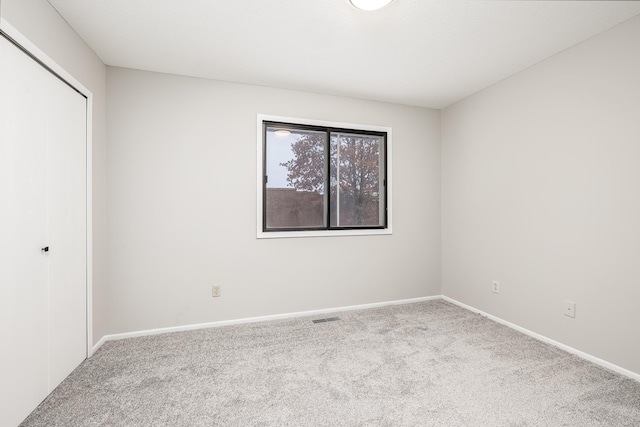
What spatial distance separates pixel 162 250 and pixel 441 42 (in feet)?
10.1

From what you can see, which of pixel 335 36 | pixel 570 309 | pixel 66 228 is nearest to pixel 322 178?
pixel 335 36

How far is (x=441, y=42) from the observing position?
7.50ft

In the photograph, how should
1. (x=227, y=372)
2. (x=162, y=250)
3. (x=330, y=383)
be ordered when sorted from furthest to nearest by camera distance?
(x=162, y=250) → (x=227, y=372) → (x=330, y=383)

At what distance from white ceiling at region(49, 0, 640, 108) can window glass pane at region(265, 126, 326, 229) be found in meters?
0.61

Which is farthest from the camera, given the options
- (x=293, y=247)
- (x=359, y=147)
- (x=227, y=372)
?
(x=359, y=147)

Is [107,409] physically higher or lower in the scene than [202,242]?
lower

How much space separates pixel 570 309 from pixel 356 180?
7.67ft

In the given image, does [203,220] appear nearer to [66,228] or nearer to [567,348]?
[66,228]

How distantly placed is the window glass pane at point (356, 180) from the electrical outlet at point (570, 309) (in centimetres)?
188

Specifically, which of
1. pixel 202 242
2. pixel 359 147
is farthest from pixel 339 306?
pixel 359 147

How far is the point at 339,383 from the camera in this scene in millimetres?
1969

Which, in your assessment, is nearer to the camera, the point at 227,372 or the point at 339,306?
the point at 227,372

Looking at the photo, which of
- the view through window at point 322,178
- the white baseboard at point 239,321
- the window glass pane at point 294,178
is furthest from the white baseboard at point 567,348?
the window glass pane at point 294,178

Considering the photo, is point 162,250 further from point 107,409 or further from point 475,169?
point 475,169
